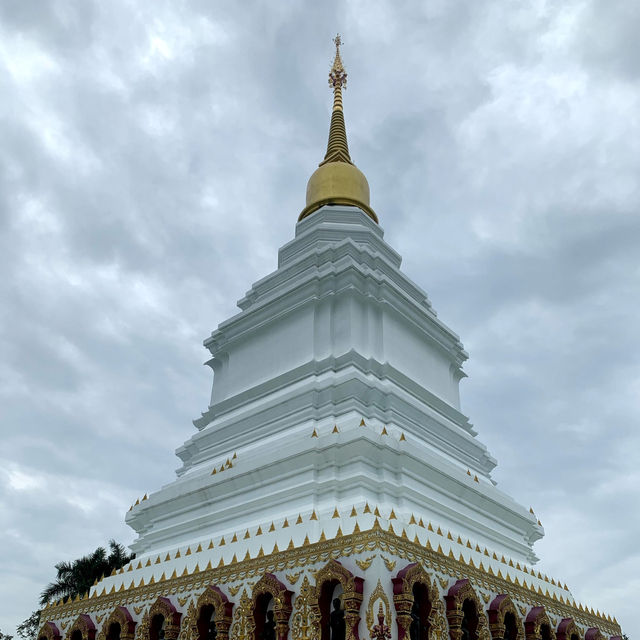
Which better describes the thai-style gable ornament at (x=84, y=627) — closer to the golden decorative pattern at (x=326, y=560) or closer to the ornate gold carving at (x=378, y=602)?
the golden decorative pattern at (x=326, y=560)

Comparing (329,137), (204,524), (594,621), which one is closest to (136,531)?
(204,524)

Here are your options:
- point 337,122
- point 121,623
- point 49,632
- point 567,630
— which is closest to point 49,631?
point 49,632

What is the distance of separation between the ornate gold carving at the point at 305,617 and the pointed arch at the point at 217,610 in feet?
4.50

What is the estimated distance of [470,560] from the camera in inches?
451

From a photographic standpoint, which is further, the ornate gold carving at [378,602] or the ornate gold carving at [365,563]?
the ornate gold carving at [365,563]

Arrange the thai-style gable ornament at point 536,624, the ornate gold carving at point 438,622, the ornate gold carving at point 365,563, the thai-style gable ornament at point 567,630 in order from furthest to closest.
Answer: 1. the thai-style gable ornament at point 567,630
2. the thai-style gable ornament at point 536,624
3. the ornate gold carving at point 438,622
4. the ornate gold carving at point 365,563

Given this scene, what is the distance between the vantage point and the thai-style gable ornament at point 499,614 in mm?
11250

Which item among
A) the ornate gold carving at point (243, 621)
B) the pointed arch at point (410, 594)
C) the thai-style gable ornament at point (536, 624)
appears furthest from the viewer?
the thai-style gable ornament at point (536, 624)

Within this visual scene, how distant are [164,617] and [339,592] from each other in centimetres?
386

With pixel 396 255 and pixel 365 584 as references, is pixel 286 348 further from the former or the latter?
pixel 365 584

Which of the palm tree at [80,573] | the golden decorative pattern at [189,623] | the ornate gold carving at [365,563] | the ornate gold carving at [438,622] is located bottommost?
the ornate gold carving at [438,622]

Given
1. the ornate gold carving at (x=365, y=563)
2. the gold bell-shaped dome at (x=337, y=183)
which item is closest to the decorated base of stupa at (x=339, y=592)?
the ornate gold carving at (x=365, y=563)

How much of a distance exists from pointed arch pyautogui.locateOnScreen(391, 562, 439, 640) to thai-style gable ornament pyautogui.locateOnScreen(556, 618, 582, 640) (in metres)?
4.39

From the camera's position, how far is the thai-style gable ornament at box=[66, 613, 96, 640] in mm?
13406
